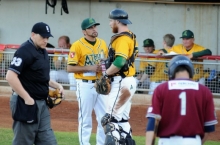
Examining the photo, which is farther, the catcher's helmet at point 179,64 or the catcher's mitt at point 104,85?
the catcher's mitt at point 104,85

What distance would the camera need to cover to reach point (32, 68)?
704 cm

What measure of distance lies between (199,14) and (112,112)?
22.7 ft

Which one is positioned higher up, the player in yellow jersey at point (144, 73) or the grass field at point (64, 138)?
the player in yellow jersey at point (144, 73)

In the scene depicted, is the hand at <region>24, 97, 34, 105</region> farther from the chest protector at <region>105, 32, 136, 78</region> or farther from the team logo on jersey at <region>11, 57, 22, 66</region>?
the chest protector at <region>105, 32, 136, 78</region>

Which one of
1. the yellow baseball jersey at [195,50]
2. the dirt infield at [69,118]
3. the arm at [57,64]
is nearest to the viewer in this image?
the dirt infield at [69,118]

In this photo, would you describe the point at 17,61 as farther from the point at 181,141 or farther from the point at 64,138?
the point at 64,138

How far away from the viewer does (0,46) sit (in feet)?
46.2

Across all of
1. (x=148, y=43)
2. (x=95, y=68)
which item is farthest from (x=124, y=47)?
(x=148, y=43)

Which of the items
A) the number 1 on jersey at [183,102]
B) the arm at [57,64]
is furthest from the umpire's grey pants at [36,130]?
the arm at [57,64]

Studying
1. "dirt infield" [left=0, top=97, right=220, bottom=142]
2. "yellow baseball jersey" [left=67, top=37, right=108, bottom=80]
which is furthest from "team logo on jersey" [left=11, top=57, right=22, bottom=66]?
"dirt infield" [left=0, top=97, right=220, bottom=142]

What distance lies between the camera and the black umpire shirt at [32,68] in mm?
6949

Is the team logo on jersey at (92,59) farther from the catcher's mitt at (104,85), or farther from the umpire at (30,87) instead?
the umpire at (30,87)

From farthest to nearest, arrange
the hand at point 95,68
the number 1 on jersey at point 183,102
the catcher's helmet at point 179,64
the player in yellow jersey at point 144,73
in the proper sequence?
1. the player in yellow jersey at point 144,73
2. the hand at point 95,68
3. the catcher's helmet at point 179,64
4. the number 1 on jersey at point 183,102

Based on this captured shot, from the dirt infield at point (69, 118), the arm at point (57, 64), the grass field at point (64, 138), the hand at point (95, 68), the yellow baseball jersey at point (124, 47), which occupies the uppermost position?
the yellow baseball jersey at point (124, 47)
